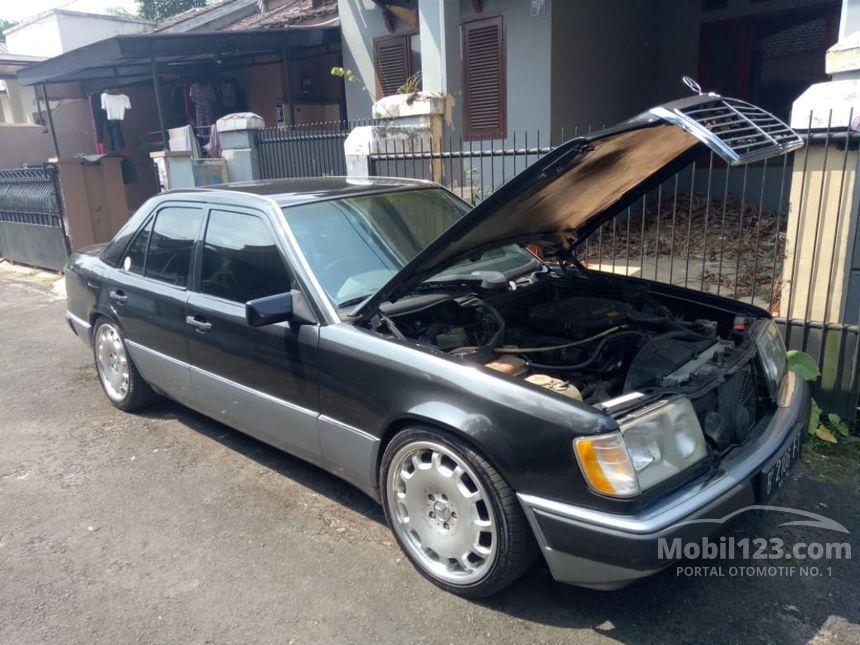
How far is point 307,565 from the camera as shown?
309 cm

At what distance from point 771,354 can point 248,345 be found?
8.72 ft

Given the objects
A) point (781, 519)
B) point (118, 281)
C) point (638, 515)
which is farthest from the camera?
point (118, 281)

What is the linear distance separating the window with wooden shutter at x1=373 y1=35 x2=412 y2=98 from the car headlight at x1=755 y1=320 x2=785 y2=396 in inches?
357

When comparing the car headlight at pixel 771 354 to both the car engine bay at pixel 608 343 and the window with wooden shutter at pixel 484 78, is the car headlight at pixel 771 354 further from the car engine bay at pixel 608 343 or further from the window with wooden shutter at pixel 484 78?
the window with wooden shutter at pixel 484 78

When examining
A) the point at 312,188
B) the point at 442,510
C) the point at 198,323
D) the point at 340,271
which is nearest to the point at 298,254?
the point at 340,271

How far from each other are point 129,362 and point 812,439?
454 cm

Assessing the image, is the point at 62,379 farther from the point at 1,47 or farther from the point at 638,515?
the point at 1,47

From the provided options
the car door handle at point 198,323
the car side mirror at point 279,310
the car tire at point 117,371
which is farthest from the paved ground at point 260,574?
the car side mirror at point 279,310

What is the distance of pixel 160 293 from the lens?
4.20 meters

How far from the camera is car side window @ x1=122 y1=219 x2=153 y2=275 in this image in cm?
454

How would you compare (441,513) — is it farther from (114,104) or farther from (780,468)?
(114,104)

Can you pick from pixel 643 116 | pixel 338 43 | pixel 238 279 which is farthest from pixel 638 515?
pixel 338 43

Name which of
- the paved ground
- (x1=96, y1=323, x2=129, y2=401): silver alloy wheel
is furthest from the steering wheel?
(x1=96, y1=323, x2=129, y2=401): silver alloy wheel

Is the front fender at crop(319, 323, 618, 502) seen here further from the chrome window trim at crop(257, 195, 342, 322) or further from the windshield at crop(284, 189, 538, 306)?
the windshield at crop(284, 189, 538, 306)
